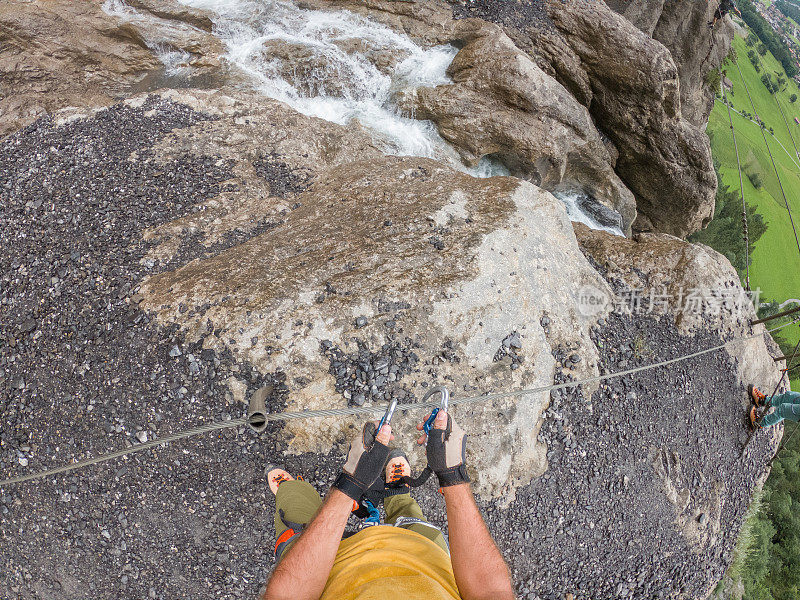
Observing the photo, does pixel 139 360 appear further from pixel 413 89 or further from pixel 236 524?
pixel 413 89

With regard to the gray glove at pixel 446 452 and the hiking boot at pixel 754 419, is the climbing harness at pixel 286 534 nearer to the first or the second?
the gray glove at pixel 446 452

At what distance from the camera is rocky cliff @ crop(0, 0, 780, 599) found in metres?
4.75

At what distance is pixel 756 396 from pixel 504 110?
26.5 feet

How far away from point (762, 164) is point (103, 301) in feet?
239

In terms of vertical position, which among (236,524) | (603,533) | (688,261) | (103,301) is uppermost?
(688,261)

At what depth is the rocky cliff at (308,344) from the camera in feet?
15.6

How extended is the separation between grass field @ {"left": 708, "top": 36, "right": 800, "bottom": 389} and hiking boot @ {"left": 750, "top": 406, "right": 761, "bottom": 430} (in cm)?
3626

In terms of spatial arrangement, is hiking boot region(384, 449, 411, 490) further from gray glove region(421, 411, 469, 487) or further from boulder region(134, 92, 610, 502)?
gray glove region(421, 411, 469, 487)

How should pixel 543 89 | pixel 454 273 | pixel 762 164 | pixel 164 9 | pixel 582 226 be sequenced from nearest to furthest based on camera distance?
pixel 454 273 → pixel 582 226 → pixel 543 89 → pixel 164 9 → pixel 762 164

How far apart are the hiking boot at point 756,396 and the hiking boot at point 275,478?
875 centimetres

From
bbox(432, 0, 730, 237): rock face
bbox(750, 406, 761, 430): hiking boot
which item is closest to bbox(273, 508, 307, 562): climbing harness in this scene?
bbox(750, 406, 761, 430): hiking boot

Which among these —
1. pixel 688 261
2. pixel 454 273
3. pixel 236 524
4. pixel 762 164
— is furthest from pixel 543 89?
pixel 762 164

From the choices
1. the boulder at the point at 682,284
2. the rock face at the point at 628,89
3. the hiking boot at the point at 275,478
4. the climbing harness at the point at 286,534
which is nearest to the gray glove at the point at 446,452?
the climbing harness at the point at 286,534

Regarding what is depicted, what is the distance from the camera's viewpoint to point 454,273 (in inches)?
206
